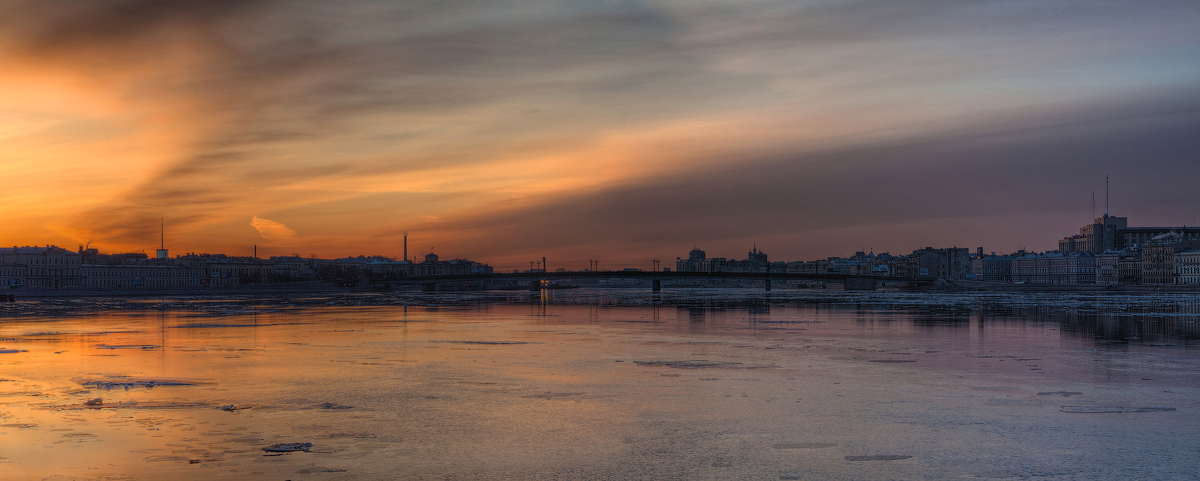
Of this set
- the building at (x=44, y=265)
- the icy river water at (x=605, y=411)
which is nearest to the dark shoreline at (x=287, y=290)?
the building at (x=44, y=265)

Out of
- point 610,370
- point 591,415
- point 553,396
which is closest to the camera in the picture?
point 591,415

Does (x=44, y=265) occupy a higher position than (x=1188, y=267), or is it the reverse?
(x=44, y=265)

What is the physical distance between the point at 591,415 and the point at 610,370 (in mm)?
6421

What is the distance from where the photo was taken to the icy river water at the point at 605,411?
1005cm

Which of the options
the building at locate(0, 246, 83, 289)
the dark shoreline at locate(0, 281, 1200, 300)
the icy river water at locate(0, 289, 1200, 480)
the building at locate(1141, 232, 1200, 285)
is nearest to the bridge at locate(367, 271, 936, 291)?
the dark shoreline at locate(0, 281, 1200, 300)

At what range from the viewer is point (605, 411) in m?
13.9

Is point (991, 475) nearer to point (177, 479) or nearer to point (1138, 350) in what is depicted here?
point (177, 479)

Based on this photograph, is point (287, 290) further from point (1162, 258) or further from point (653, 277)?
point (1162, 258)

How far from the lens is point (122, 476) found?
9516 millimetres

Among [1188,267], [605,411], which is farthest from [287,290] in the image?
[1188,267]

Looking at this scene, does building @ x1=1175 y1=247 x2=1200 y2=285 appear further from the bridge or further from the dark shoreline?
the bridge

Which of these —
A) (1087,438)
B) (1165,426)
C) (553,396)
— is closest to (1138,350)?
(1165,426)

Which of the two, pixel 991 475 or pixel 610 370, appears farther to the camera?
pixel 610 370

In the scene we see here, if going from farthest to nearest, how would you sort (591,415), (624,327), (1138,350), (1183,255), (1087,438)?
1. (1183,255)
2. (624,327)
3. (1138,350)
4. (591,415)
5. (1087,438)
